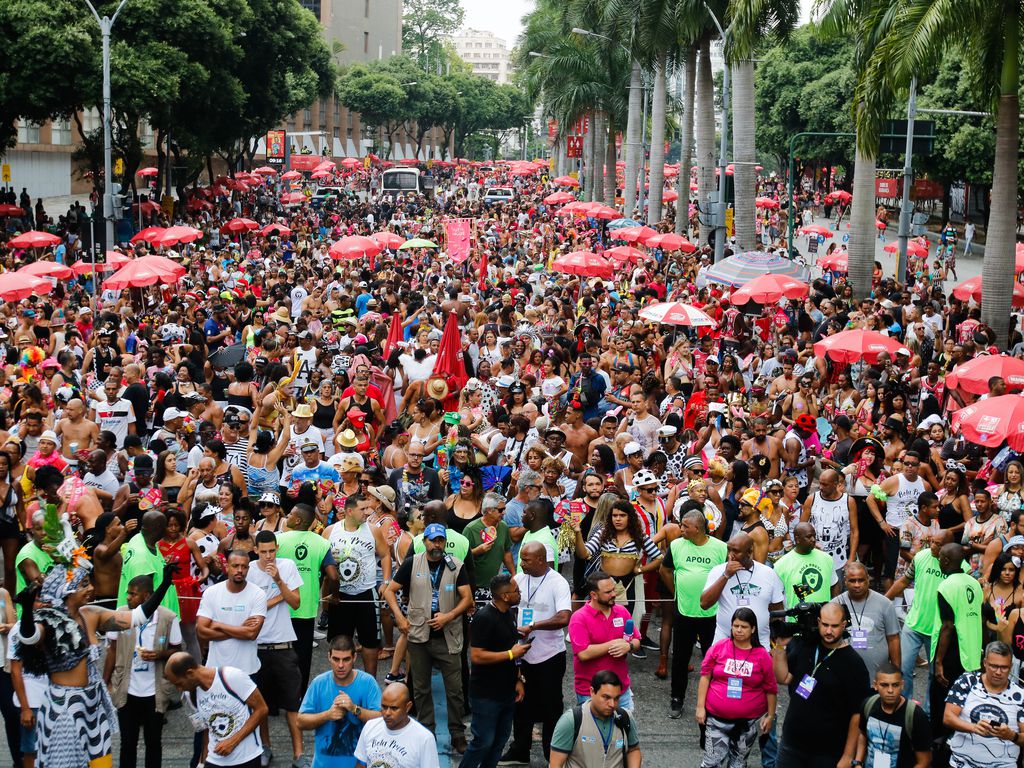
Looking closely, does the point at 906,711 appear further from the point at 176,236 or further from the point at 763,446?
the point at 176,236

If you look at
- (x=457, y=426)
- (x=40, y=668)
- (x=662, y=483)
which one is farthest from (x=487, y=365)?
(x=40, y=668)

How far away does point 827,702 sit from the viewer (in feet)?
22.6

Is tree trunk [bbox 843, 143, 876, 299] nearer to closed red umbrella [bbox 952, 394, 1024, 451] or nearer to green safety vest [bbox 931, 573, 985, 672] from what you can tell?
closed red umbrella [bbox 952, 394, 1024, 451]

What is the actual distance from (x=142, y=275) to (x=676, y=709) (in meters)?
14.0

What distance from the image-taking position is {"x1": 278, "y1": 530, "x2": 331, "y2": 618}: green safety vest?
8.41 metres

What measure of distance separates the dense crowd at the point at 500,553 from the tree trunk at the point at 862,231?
30.3 ft

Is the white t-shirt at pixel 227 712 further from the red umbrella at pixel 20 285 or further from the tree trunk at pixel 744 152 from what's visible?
the tree trunk at pixel 744 152

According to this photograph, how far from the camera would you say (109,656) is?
7523mm

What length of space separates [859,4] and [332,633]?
640 inches

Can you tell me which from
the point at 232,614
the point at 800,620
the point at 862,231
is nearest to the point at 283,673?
the point at 232,614

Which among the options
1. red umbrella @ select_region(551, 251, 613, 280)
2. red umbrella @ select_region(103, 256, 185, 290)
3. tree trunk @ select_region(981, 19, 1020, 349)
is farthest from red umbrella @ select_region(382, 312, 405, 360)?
tree trunk @ select_region(981, 19, 1020, 349)

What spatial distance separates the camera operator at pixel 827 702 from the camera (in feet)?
22.5

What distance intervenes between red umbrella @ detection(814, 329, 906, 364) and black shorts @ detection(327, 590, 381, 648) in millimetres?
7833

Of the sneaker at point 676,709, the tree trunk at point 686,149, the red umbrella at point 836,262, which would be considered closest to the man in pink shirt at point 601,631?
the sneaker at point 676,709
